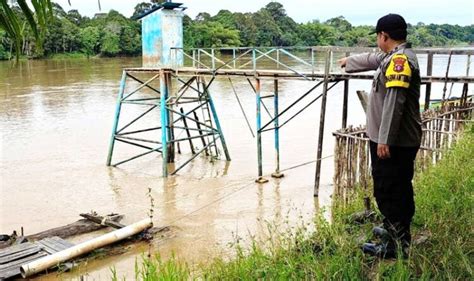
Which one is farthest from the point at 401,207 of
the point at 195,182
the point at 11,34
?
the point at 195,182

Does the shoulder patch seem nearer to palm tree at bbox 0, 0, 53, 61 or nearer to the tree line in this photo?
palm tree at bbox 0, 0, 53, 61

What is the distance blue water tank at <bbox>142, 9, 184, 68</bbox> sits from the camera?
11992 millimetres

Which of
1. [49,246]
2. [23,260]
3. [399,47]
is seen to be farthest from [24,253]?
[399,47]

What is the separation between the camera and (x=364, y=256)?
10.7 feet

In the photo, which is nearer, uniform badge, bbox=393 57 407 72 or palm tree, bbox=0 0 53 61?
palm tree, bbox=0 0 53 61

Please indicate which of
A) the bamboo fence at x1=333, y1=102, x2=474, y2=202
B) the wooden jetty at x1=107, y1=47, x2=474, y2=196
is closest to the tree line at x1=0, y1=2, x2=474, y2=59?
the wooden jetty at x1=107, y1=47, x2=474, y2=196

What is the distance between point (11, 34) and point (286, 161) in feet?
39.2

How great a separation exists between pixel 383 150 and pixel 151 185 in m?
8.37

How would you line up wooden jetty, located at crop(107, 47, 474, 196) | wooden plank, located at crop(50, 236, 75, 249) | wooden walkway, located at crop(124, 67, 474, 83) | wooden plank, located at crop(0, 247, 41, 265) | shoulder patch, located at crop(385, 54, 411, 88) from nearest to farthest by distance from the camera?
1. shoulder patch, located at crop(385, 54, 411, 88)
2. wooden plank, located at crop(0, 247, 41, 265)
3. wooden plank, located at crop(50, 236, 75, 249)
4. wooden walkway, located at crop(124, 67, 474, 83)
5. wooden jetty, located at crop(107, 47, 474, 196)

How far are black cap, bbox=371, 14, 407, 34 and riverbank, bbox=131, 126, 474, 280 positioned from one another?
1365mm

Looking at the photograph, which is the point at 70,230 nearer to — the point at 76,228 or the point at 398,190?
the point at 76,228

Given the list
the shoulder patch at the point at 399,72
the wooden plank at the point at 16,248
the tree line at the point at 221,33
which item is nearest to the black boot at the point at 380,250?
the shoulder patch at the point at 399,72

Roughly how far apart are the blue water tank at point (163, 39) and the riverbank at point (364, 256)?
335 inches

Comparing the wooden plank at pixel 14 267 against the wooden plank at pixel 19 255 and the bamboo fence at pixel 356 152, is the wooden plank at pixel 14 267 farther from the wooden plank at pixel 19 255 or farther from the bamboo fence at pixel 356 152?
the bamboo fence at pixel 356 152
